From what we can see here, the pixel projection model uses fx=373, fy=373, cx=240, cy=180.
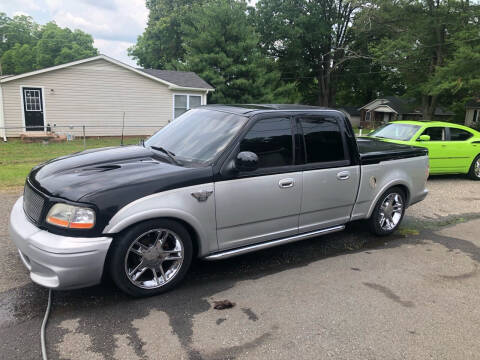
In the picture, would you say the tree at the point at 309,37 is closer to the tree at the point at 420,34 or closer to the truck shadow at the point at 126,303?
Answer: the tree at the point at 420,34

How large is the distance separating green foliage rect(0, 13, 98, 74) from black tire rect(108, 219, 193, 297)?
6402 cm

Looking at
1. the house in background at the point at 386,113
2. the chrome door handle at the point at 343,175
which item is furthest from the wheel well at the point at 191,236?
the house in background at the point at 386,113

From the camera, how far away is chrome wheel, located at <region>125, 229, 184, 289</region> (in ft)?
11.3

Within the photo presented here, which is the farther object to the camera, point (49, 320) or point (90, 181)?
point (90, 181)

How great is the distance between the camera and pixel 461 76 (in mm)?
21562

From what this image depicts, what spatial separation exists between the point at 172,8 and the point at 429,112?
107 feet

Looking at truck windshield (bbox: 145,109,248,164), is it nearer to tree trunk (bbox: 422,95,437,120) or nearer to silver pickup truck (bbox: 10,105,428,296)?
silver pickup truck (bbox: 10,105,428,296)

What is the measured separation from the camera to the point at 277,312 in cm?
340

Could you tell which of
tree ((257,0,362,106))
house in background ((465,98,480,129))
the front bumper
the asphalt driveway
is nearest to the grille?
the front bumper

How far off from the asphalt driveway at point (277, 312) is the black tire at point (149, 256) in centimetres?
15

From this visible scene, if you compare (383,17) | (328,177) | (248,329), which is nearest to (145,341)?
(248,329)

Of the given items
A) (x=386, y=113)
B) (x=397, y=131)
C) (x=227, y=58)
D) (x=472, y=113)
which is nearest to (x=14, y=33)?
(x=227, y=58)

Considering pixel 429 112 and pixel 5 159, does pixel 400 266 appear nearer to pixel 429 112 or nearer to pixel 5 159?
pixel 5 159

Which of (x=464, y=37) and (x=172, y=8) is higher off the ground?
(x=172, y=8)
